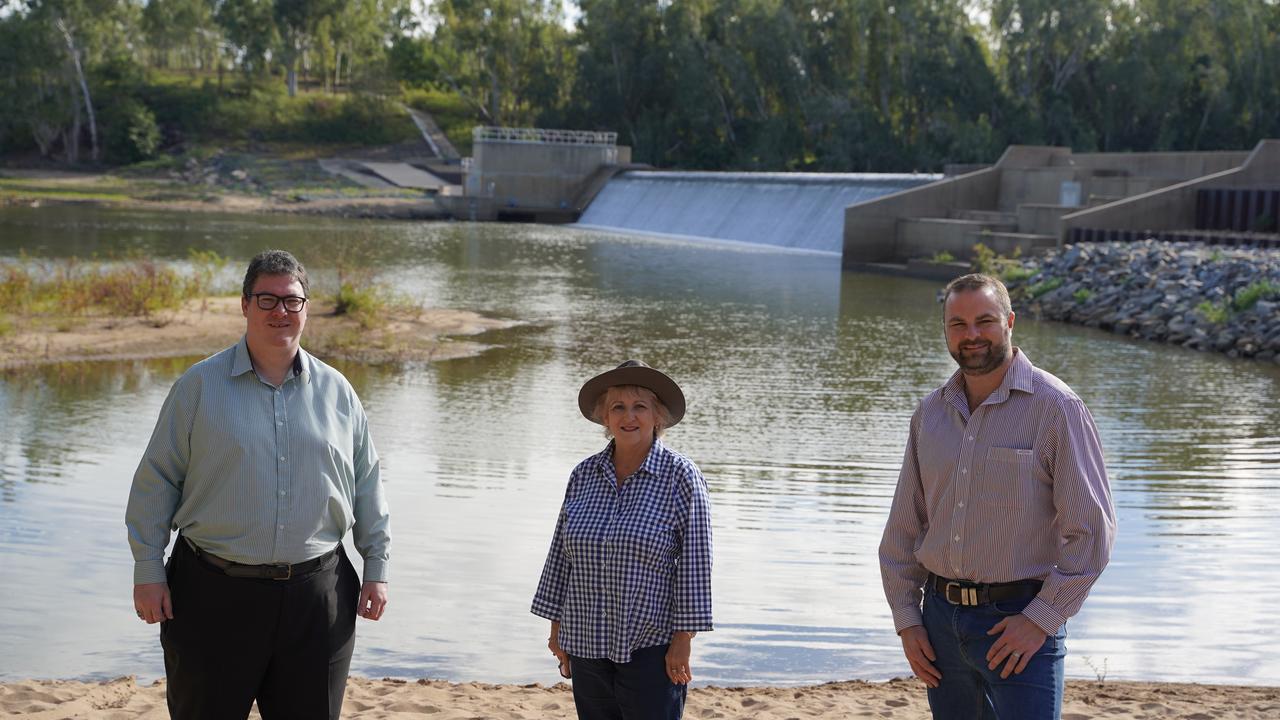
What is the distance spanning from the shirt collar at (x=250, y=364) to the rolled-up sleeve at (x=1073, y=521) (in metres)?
→ 1.78

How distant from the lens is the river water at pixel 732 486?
5961 millimetres

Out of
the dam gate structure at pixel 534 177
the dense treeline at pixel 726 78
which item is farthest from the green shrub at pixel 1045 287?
the dense treeline at pixel 726 78

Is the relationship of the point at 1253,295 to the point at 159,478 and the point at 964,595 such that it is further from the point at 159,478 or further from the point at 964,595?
the point at 159,478

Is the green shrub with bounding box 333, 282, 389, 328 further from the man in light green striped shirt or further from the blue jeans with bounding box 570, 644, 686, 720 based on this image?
the blue jeans with bounding box 570, 644, 686, 720

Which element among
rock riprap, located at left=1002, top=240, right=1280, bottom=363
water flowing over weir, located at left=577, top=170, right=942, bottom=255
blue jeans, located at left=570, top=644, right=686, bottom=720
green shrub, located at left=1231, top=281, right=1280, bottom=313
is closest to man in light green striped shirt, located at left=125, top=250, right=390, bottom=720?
blue jeans, located at left=570, top=644, right=686, bottom=720

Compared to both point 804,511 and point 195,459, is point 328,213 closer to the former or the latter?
point 804,511

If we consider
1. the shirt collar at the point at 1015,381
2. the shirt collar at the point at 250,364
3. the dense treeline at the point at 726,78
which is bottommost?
the shirt collar at the point at 250,364

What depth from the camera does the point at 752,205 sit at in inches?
1524

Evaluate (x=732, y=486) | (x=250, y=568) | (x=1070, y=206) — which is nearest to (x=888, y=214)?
(x=1070, y=206)

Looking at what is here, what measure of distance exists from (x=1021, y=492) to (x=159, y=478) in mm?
2035

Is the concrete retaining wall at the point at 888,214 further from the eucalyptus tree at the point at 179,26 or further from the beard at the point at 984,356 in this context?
the eucalyptus tree at the point at 179,26

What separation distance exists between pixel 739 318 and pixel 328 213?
31739mm

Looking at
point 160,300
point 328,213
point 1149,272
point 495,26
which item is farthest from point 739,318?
point 495,26

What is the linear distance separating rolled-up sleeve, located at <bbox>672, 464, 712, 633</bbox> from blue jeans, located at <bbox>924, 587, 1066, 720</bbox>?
20.7 inches
